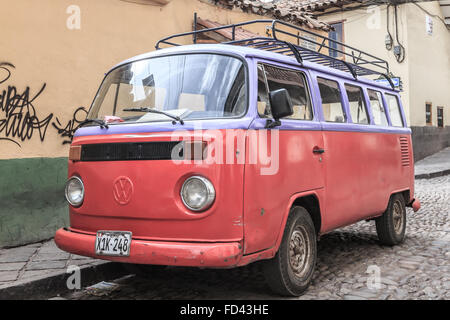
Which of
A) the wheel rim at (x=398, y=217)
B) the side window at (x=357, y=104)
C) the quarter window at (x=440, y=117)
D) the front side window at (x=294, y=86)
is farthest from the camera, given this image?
the quarter window at (x=440, y=117)

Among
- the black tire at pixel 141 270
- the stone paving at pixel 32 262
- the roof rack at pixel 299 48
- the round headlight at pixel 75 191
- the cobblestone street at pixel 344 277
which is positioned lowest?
the cobblestone street at pixel 344 277

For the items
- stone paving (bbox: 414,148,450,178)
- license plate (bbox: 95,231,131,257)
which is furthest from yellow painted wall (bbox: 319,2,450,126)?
license plate (bbox: 95,231,131,257)

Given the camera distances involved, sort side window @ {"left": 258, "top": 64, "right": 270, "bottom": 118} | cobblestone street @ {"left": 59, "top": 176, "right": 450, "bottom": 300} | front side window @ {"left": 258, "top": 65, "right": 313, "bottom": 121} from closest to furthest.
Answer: side window @ {"left": 258, "top": 64, "right": 270, "bottom": 118}, front side window @ {"left": 258, "top": 65, "right": 313, "bottom": 121}, cobblestone street @ {"left": 59, "top": 176, "right": 450, "bottom": 300}

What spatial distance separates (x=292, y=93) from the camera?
455 cm

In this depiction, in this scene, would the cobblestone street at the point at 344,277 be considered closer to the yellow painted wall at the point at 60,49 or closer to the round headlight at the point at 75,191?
the round headlight at the point at 75,191

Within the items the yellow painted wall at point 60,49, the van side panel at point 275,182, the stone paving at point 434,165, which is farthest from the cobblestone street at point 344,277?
the stone paving at point 434,165

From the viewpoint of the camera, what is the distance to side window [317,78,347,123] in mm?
4977

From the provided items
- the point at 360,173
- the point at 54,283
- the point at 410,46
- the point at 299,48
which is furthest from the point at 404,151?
the point at 410,46

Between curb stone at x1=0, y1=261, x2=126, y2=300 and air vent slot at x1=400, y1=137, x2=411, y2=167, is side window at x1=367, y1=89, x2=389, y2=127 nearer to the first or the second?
air vent slot at x1=400, y1=137, x2=411, y2=167

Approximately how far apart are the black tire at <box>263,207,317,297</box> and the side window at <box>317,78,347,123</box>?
119 cm

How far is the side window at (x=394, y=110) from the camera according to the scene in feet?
21.7

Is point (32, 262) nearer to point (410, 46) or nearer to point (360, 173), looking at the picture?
point (360, 173)

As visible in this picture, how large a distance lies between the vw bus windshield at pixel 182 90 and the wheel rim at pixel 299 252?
4.18ft

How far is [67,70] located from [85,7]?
0.97m
